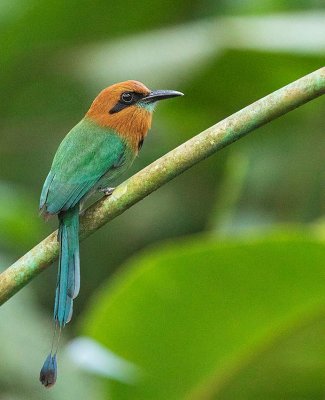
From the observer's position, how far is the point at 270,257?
264cm

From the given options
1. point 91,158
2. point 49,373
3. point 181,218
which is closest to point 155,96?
point 91,158

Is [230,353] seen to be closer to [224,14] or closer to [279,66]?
[279,66]

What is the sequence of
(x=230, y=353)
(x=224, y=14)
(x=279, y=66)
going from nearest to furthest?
(x=230, y=353) → (x=279, y=66) → (x=224, y=14)

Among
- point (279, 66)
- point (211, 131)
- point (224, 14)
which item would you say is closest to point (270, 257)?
point (211, 131)

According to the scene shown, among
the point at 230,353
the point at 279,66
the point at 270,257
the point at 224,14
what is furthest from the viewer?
the point at 224,14

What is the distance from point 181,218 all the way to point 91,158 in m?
1.52

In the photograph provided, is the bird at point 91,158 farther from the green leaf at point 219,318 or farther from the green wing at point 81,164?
the green leaf at point 219,318

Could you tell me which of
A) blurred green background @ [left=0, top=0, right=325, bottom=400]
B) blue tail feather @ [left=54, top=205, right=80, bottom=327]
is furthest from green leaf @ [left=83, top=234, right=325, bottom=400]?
blue tail feather @ [left=54, top=205, right=80, bottom=327]

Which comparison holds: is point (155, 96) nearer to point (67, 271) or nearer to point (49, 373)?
point (67, 271)

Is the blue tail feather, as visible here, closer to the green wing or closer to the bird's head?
the green wing

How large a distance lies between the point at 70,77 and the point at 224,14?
751 millimetres

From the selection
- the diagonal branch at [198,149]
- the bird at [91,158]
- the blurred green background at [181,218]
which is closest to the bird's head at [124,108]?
the bird at [91,158]

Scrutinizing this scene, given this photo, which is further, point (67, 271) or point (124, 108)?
point (124, 108)

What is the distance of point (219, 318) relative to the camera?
9.09 ft
